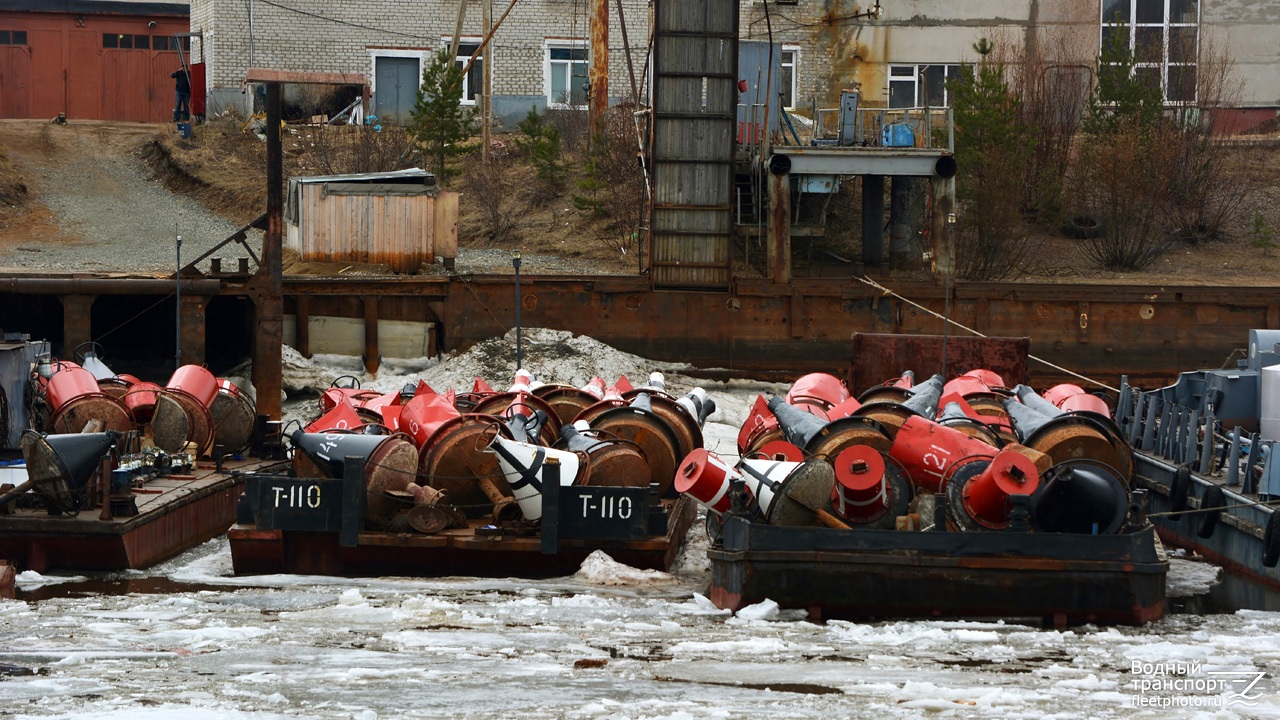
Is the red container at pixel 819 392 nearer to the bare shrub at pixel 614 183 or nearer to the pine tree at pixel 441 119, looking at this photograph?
the bare shrub at pixel 614 183

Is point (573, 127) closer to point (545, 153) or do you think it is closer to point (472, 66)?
point (472, 66)

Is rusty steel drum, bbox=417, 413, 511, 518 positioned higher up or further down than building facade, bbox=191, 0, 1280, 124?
further down

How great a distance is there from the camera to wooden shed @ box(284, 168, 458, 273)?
2973 centimetres

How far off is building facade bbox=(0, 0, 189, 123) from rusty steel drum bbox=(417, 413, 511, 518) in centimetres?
3366

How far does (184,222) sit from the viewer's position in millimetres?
36594

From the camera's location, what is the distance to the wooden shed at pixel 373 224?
29.7 m

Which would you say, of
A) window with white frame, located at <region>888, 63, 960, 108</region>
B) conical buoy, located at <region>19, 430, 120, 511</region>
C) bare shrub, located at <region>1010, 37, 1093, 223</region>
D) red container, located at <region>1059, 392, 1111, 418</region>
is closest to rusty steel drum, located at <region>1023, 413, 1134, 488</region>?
red container, located at <region>1059, 392, 1111, 418</region>

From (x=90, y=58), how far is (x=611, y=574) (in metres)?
37.7

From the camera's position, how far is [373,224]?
29.8 m

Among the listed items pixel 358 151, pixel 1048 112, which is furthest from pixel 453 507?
pixel 1048 112

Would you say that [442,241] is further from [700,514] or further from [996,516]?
[996,516]

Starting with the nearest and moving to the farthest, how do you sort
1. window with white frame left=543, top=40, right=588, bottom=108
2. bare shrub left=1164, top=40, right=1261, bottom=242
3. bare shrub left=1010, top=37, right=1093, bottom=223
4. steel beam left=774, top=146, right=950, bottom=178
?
steel beam left=774, top=146, right=950, bottom=178 < bare shrub left=1010, top=37, right=1093, bottom=223 < bare shrub left=1164, top=40, right=1261, bottom=242 < window with white frame left=543, top=40, right=588, bottom=108

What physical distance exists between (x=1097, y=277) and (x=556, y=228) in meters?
12.5

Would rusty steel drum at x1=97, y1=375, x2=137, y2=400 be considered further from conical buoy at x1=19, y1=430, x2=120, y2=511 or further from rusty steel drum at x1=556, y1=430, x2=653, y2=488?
rusty steel drum at x1=556, y1=430, x2=653, y2=488
